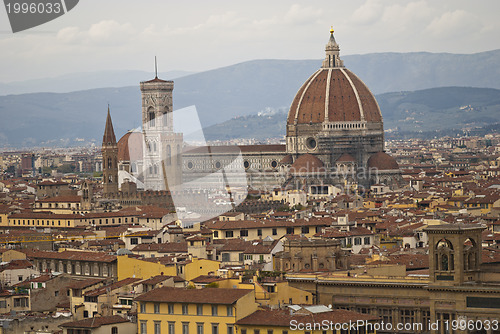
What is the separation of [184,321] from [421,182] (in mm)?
89945

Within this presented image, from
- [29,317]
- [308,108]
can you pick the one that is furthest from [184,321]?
[308,108]

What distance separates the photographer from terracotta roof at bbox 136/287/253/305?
131 feet

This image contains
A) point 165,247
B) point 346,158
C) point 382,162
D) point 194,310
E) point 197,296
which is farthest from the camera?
point 346,158

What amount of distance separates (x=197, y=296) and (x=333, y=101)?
110644 millimetres

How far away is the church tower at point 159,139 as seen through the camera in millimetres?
141750

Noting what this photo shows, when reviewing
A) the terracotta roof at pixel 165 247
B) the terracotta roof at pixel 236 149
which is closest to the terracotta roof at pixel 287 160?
the terracotta roof at pixel 236 149

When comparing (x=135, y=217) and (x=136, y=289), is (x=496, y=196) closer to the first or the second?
(x=135, y=217)

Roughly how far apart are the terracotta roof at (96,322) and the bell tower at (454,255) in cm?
921

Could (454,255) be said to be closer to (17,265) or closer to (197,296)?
(197,296)

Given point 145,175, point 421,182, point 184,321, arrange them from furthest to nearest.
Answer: point 145,175, point 421,182, point 184,321

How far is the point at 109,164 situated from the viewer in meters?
122

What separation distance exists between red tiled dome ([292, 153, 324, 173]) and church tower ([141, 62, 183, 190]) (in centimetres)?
1193

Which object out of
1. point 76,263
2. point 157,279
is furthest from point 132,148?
point 157,279

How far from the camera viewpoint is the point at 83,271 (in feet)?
187
